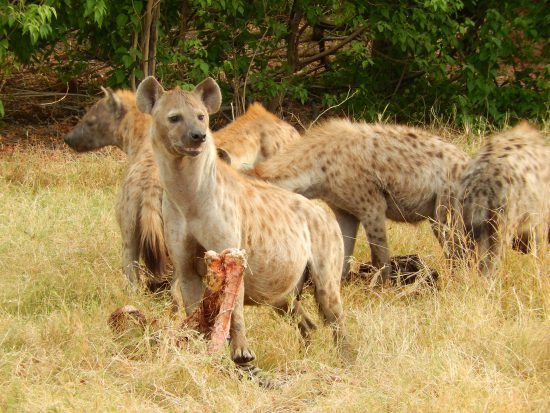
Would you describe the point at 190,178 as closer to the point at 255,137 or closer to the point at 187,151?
the point at 187,151

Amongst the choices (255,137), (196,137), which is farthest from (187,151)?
(255,137)

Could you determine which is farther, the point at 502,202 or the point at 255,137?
the point at 255,137

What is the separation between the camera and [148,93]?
4.41 meters

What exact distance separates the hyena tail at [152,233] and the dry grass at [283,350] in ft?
0.67

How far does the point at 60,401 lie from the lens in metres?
3.70

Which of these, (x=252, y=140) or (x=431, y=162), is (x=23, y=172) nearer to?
(x=252, y=140)

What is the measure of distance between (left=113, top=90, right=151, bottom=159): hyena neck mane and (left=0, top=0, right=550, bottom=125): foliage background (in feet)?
7.47

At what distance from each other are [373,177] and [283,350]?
186cm

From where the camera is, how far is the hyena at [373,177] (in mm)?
6066

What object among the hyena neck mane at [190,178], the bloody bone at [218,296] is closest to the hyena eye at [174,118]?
the hyena neck mane at [190,178]

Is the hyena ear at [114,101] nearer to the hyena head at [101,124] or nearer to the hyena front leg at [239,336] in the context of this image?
the hyena head at [101,124]

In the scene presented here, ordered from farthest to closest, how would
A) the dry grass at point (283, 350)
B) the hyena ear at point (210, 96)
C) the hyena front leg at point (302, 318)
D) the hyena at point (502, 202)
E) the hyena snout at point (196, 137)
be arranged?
1. the hyena at point (502, 202)
2. the hyena front leg at point (302, 318)
3. the hyena ear at point (210, 96)
4. the hyena snout at point (196, 137)
5. the dry grass at point (283, 350)

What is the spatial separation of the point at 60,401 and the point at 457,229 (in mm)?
2541

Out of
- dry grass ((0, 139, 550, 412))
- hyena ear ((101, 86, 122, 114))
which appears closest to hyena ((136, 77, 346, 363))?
dry grass ((0, 139, 550, 412))
